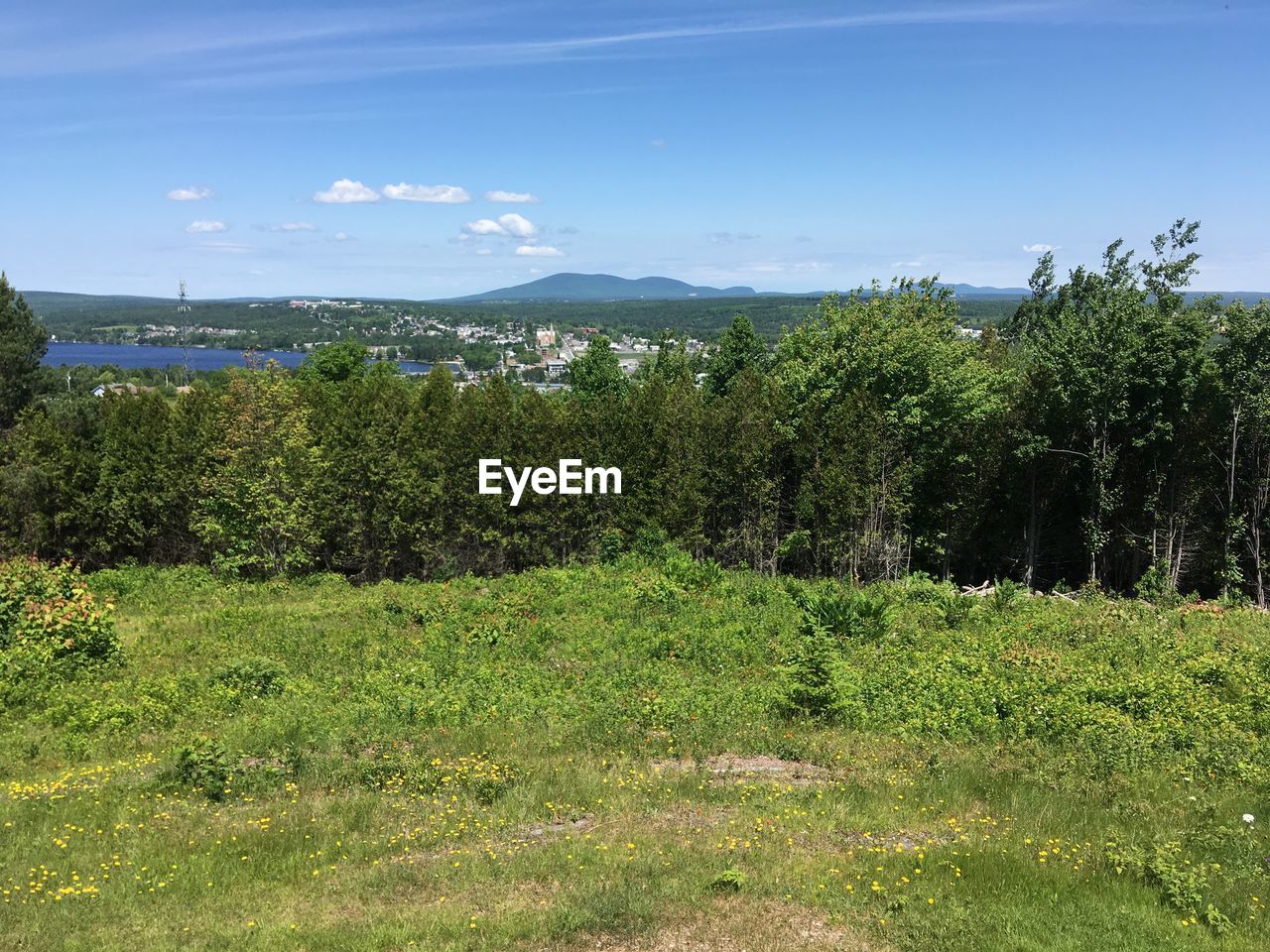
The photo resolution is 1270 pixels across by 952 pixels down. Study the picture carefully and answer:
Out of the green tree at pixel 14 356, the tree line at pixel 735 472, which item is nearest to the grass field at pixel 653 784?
the tree line at pixel 735 472

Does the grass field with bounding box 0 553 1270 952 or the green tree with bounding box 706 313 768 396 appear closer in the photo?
the grass field with bounding box 0 553 1270 952

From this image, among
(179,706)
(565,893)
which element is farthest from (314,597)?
(565,893)

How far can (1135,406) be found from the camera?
26.1 m

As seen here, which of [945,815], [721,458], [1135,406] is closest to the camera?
[945,815]

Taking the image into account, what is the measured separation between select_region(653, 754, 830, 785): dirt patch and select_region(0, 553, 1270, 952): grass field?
0.26ft

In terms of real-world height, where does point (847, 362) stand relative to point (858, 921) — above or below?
above

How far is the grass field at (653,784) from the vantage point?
7.66 m

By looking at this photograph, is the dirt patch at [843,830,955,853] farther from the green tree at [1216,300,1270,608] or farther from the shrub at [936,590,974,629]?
the green tree at [1216,300,1270,608]

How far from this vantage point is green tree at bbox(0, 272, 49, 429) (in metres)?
41.0

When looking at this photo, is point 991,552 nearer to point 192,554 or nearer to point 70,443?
point 192,554

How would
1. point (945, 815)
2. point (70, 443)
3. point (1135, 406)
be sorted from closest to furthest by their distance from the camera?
point (945, 815) → point (1135, 406) → point (70, 443)

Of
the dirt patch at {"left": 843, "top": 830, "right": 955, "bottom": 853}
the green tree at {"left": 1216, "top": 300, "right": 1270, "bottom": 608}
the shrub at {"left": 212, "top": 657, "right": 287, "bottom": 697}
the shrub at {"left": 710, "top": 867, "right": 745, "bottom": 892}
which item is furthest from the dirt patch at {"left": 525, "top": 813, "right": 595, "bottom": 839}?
the green tree at {"left": 1216, "top": 300, "right": 1270, "bottom": 608}

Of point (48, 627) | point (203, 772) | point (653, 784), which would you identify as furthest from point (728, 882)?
point (48, 627)

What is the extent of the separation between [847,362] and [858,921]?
24558mm
